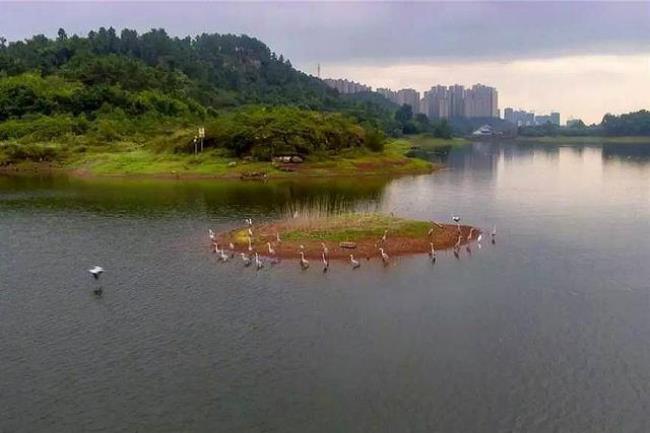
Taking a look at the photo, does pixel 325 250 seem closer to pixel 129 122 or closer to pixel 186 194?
pixel 186 194

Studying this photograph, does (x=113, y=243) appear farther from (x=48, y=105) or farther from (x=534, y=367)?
(x=48, y=105)

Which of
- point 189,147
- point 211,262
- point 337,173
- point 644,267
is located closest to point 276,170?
point 337,173

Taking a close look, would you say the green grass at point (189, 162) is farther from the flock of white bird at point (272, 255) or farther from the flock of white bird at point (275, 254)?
the flock of white bird at point (275, 254)

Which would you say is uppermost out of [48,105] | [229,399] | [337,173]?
[48,105]

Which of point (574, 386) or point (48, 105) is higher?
point (48, 105)

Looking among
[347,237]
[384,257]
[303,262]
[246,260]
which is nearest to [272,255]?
[246,260]

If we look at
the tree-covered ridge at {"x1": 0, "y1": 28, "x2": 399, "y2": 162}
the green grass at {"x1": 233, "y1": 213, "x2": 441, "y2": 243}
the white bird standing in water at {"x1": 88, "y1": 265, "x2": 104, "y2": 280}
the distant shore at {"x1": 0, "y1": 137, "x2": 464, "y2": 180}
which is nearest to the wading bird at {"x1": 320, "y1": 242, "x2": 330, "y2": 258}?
the green grass at {"x1": 233, "y1": 213, "x2": 441, "y2": 243}
